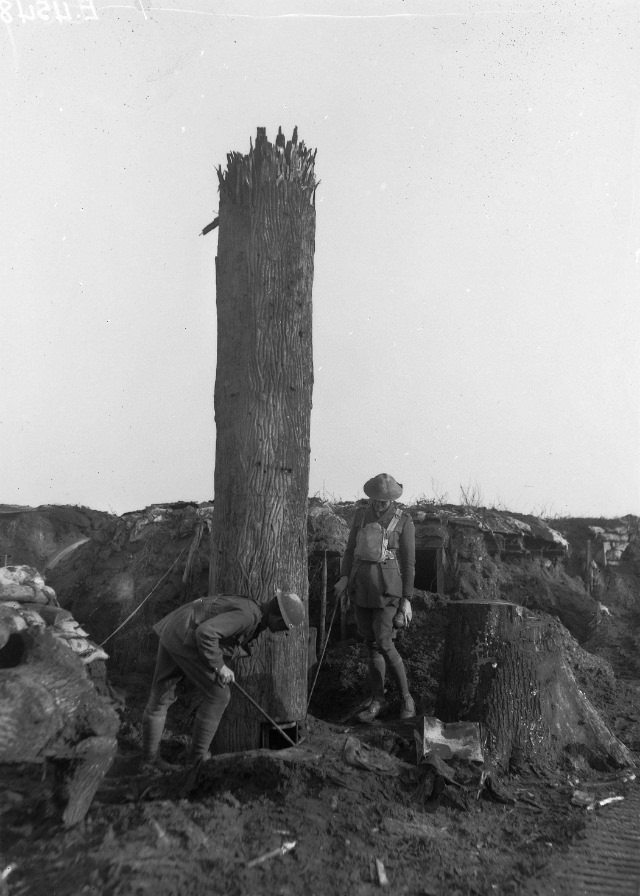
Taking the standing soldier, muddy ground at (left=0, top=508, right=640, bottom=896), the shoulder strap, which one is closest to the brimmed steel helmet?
the standing soldier

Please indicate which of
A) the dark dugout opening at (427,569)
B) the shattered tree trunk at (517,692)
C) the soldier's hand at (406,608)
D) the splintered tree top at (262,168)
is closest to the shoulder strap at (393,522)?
the soldier's hand at (406,608)

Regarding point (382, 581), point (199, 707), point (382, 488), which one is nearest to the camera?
point (199, 707)

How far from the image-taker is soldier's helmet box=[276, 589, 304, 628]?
456cm

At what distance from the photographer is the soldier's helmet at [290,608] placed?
4.56m

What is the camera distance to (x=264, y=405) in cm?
514

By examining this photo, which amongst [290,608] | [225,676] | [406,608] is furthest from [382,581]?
[225,676]

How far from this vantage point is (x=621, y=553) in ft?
42.3

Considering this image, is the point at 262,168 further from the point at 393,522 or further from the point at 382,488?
the point at 393,522

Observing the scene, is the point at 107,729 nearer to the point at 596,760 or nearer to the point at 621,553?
the point at 596,760

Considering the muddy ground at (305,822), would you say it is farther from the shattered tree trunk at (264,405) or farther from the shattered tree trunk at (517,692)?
the shattered tree trunk at (264,405)

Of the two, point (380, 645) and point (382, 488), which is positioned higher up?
point (382, 488)

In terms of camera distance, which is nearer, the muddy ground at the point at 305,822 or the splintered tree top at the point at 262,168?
the muddy ground at the point at 305,822

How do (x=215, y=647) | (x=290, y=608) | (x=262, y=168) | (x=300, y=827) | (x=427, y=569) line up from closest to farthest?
(x=300, y=827), (x=215, y=647), (x=290, y=608), (x=262, y=168), (x=427, y=569)

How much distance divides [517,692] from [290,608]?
1990 millimetres
